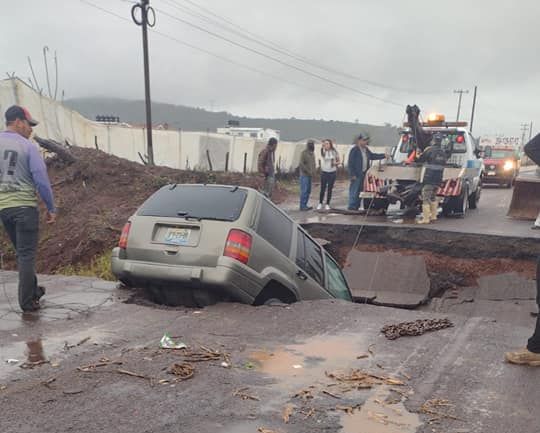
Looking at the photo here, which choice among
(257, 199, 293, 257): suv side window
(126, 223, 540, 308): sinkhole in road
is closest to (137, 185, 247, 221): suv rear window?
(257, 199, 293, 257): suv side window

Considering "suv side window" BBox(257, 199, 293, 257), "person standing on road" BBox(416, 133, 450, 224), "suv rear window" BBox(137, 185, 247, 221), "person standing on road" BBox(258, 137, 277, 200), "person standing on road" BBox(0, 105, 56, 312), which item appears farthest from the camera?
"person standing on road" BBox(258, 137, 277, 200)

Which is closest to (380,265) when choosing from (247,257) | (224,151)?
(247,257)

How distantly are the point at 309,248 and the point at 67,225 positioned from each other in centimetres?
693

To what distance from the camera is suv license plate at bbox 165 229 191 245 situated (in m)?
4.93

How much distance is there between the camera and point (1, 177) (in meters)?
4.63

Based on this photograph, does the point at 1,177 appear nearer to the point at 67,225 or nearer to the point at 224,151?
the point at 67,225

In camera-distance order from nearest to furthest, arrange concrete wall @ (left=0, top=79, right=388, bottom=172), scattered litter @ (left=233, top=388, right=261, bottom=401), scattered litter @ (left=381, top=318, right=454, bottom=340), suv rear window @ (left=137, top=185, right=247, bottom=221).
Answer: scattered litter @ (left=233, top=388, right=261, bottom=401) → scattered litter @ (left=381, top=318, right=454, bottom=340) → suv rear window @ (left=137, top=185, right=247, bottom=221) → concrete wall @ (left=0, top=79, right=388, bottom=172)

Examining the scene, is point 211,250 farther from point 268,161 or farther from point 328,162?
point 328,162

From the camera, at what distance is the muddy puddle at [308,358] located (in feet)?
11.2

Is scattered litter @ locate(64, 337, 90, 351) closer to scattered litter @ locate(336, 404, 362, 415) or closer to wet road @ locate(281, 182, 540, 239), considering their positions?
scattered litter @ locate(336, 404, 362, 415)

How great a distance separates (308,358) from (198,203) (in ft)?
7.09

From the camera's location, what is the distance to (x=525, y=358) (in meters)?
3.62

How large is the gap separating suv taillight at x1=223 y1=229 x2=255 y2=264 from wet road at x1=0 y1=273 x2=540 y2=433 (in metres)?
0.51

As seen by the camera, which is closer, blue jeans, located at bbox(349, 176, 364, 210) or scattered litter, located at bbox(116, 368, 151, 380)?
scattered litter, located at bbox(116, 368, 151, 380)
